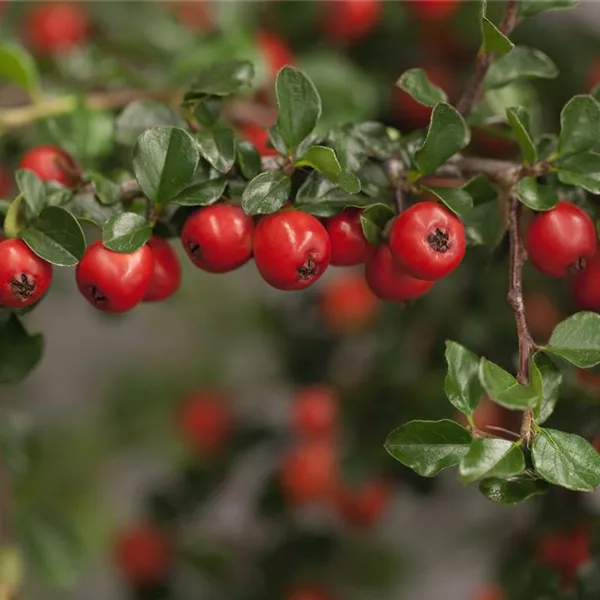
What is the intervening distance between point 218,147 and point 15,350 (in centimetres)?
19

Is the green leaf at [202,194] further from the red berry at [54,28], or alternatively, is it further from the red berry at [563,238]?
the red berry at [54,28]

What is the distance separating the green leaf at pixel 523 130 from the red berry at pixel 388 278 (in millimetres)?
101

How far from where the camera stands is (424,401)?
782mm

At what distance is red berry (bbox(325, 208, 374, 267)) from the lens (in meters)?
0.46

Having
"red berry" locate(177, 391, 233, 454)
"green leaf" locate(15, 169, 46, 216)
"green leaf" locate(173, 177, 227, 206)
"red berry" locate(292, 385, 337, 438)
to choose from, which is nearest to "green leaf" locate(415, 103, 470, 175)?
"green leaf" locate(173, 177, 227, 206)

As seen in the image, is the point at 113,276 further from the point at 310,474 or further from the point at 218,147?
the point at 310,474

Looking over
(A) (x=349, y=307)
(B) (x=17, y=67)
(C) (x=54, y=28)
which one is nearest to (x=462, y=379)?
(B) (x=17, y=67)

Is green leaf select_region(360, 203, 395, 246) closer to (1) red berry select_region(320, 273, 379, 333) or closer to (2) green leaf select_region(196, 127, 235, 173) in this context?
(2) green leaf select_region(196, 127, 235, 173)

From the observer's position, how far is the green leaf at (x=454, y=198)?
450 millimetres

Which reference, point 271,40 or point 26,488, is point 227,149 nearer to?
point 271,40

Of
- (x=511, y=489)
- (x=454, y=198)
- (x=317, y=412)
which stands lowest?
(x=317, y=412)

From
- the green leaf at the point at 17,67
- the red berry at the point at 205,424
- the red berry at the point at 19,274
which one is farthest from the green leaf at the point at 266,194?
the red berry at the point at 205,424

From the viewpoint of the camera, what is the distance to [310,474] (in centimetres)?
92

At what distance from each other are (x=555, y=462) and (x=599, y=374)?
0.14m
